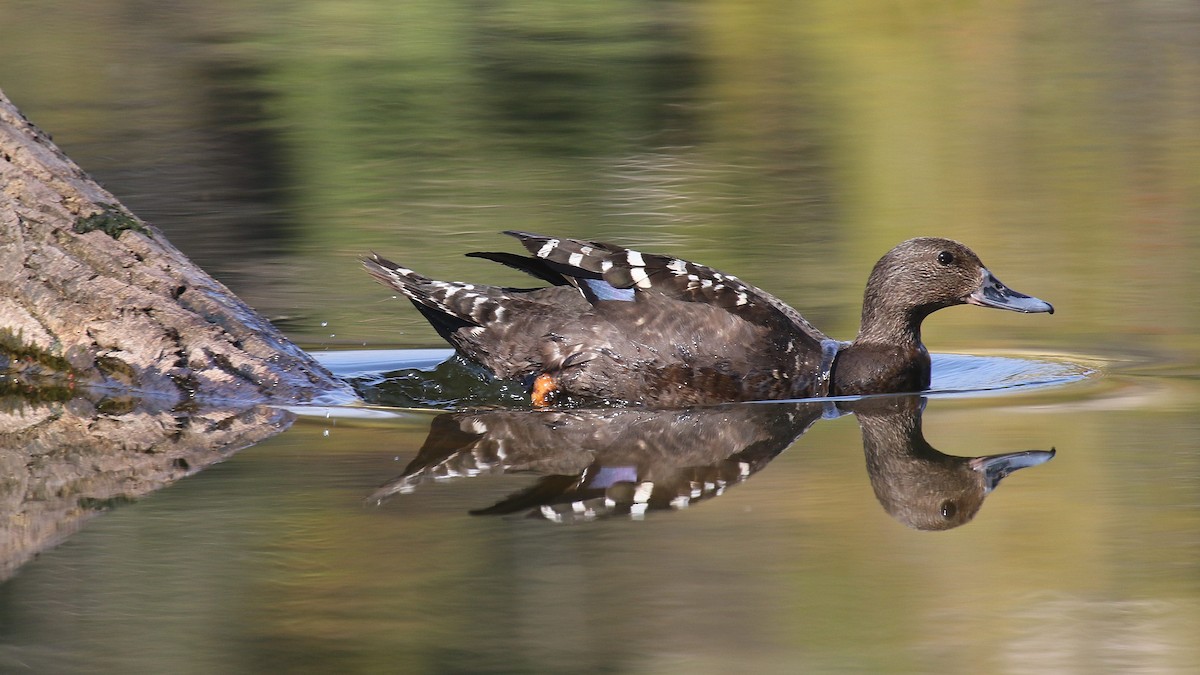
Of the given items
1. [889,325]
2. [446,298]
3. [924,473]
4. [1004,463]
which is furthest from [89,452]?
[889,325]

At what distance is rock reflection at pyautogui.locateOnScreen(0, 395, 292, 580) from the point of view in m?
6.10

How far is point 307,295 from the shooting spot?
36.5 feet

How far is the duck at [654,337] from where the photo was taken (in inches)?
337

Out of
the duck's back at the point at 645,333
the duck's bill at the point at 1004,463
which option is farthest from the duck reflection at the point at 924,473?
the duck's back at the point at 645,333

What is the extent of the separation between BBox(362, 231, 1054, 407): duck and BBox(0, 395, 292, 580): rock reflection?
142cm

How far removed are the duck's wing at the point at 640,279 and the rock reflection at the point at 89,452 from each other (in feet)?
5.26

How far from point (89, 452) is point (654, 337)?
283cm

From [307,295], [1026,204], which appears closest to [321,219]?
[307,295]

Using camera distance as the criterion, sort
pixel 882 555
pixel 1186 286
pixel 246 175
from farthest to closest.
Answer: pixel 246 175
pixel 1186 286
pixel 882 555

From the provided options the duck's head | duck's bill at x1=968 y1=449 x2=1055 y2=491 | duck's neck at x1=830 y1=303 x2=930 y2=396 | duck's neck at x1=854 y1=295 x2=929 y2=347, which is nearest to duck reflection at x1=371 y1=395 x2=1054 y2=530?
duck's bill at x1=968 y1=449 x2=1055 y2=491

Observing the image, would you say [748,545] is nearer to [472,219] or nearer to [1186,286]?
[1186,286]

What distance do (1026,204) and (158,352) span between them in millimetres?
8187

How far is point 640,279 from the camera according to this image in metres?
8.70

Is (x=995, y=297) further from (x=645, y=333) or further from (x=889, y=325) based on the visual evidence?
(x=645, y=333)
